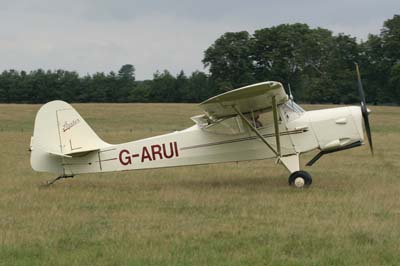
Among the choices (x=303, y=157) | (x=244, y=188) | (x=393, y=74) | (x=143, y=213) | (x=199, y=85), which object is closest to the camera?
(x=143, y=213)

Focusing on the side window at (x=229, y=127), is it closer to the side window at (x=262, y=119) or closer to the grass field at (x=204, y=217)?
the side window at (x=262, y=119)

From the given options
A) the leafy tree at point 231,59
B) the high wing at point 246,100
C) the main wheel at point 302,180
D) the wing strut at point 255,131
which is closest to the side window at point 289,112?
the high wing at point 246,100

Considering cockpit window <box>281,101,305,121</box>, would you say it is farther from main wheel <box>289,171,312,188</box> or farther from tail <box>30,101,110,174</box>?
tail <box>30,101,110,174</box>

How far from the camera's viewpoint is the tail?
12.6m

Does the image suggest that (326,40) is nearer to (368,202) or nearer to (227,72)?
(227,72)

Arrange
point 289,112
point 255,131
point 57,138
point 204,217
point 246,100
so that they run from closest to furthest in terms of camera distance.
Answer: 1. point 204,217
2. point 246,100
3. point 255,131
4. point 57,138
5. point 289,112

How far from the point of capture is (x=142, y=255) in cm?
683

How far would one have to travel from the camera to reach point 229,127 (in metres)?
12.8

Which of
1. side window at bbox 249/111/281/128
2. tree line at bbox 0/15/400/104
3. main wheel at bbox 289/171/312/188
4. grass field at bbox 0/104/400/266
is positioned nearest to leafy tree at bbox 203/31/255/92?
tree line at bbox 0/15/400/104

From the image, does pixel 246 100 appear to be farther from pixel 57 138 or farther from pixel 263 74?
pixel 263 74

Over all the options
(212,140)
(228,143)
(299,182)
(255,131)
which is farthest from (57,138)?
(299,182)

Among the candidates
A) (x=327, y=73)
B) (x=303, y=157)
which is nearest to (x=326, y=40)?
(x=327, y=73)

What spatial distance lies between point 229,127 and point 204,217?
13.2 feet

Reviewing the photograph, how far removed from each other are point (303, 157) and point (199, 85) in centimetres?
6782
